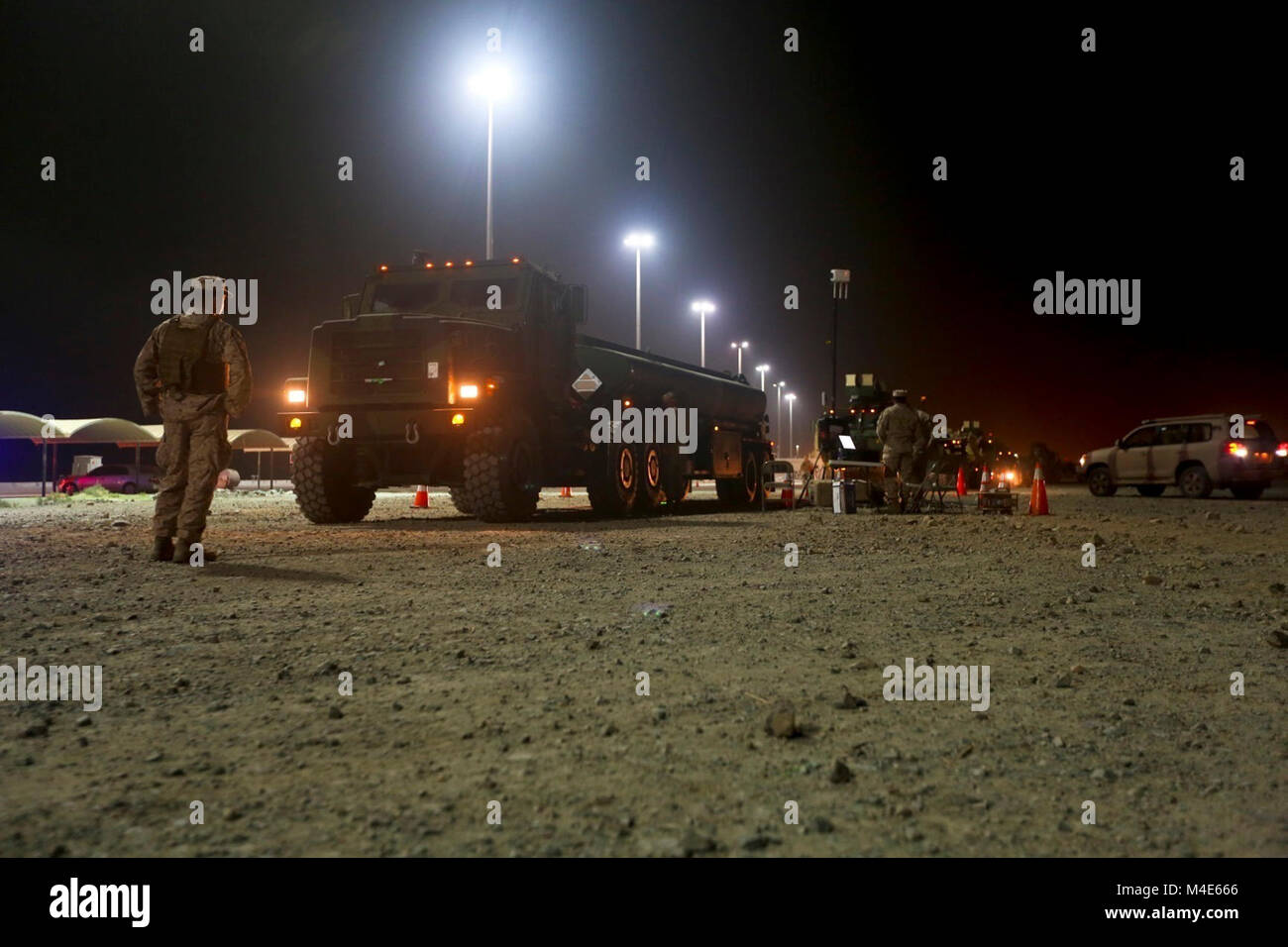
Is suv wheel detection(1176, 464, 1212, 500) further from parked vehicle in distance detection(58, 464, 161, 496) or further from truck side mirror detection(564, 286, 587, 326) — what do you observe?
parked vehicle in distance detection(58, 464, 161, 496)

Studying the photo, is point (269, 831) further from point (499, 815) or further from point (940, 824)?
point (940, 824)

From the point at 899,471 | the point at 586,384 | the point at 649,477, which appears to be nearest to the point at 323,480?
the point at 586,384

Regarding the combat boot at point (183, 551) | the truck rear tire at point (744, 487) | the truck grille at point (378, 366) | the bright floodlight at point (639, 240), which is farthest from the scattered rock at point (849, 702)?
the bright floodlight at point (639, 240)

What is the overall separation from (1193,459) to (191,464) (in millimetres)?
22012

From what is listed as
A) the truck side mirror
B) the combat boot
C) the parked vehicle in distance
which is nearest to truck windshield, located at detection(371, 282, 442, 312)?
the truck side mirror

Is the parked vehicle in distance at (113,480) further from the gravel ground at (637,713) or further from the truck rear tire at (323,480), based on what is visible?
the gravel ground at (637,713)

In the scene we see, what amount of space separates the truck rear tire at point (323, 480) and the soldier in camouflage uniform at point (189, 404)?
4381 mm

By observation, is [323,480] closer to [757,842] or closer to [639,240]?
[757,842]

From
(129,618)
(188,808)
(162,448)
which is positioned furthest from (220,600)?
(188,808)

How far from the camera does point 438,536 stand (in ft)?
39.9

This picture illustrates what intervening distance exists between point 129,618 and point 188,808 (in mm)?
3782

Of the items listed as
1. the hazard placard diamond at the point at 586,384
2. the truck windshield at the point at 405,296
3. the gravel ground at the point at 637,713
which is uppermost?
the truck windshield at the point at 405,296

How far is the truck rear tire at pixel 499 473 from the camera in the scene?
529 inches

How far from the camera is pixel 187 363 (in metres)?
9.30
